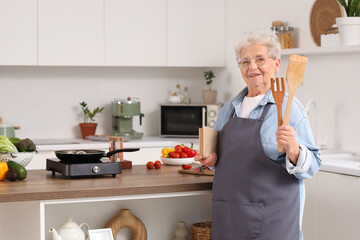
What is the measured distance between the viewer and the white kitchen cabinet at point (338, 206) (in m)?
3.33

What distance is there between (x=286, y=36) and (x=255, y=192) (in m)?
2.30

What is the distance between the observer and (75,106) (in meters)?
5.61

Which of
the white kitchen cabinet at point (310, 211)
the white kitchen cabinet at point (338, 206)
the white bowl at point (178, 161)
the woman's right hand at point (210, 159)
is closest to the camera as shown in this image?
the woman's right hand at point (210, 159)

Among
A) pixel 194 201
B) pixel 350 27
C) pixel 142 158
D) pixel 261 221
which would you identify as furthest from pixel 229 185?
pixel 142 158

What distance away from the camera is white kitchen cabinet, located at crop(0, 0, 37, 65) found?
197 inches

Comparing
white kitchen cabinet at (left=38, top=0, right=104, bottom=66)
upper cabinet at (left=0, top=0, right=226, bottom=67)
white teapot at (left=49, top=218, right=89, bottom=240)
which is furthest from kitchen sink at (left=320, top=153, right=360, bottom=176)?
white kitchen cabinet at (left=38, top=0, right=104, bottom=66)

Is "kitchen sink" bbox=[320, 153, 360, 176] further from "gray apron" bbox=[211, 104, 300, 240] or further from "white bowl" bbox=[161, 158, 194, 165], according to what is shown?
"gray apron" bbox=[211, 104, 300, 240]

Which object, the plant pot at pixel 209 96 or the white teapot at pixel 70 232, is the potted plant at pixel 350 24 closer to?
the plant pot at pixel 209 96

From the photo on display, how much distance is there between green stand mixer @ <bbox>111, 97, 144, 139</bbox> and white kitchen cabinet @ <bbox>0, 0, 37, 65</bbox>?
2.80 ft

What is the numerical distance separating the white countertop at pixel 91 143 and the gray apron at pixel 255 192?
8.30ft

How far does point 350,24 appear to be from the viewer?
150 inches

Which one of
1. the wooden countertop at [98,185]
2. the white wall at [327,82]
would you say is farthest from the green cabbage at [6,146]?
the white wall at [327,82]

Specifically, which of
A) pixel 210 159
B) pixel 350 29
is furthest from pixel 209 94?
pixel 210 159

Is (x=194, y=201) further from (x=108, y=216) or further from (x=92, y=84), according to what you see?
(x=92, y=84)
